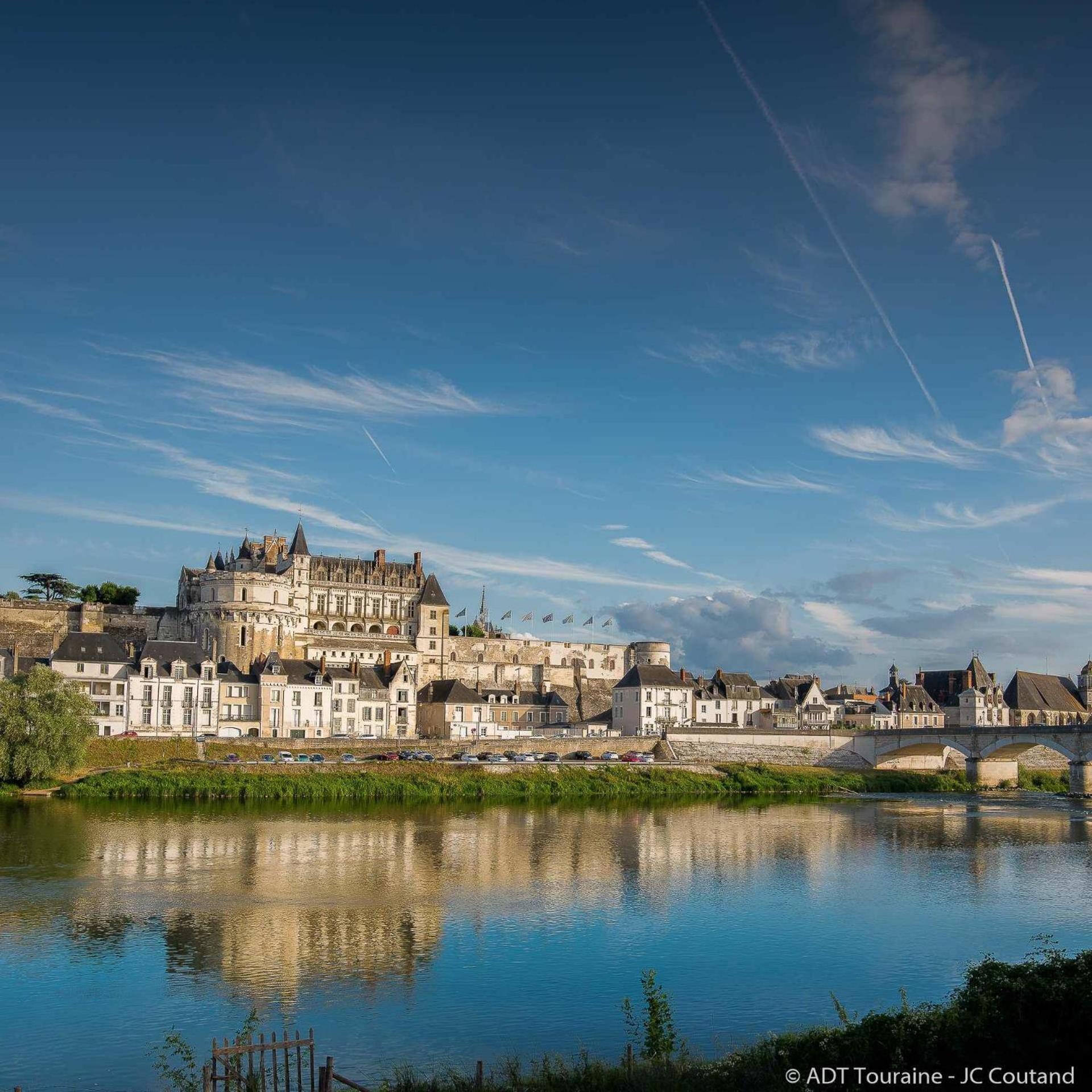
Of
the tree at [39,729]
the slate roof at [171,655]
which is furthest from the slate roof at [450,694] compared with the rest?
the tree at [39,729]

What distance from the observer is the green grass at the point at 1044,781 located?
229ft

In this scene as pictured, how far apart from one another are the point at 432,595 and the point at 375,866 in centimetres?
5766

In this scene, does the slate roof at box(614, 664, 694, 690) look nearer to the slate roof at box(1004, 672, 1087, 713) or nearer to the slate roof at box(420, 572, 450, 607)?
the slate roof at box(420, 572, 450, 607)

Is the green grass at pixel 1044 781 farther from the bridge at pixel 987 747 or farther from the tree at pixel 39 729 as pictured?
the tree at pixel 39 729

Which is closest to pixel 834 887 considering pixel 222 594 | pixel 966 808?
pixel 966 808

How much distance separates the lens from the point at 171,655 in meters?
63.6

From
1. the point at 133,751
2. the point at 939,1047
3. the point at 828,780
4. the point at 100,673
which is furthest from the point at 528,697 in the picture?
the point at 939,1047

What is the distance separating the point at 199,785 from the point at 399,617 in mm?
38946

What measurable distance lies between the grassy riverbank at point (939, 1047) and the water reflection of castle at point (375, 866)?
24.8 feet

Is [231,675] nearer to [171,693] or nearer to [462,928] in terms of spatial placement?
[171,693]

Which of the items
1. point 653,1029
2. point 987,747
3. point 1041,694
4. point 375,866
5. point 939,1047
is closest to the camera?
point 939,1047

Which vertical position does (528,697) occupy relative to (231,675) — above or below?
below

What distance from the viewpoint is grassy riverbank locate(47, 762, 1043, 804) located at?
51.4 meters

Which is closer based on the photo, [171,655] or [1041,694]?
[171,655]
